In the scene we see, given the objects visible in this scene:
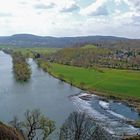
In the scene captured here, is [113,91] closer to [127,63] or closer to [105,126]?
[105,126]

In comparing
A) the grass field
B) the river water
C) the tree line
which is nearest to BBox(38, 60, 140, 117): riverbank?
the grass field

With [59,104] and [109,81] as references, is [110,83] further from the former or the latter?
[59,104]

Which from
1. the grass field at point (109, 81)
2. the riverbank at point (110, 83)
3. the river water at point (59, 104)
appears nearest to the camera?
the river water at point (59, 104)

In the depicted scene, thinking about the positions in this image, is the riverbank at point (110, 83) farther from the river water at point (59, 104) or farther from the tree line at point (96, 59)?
the tree line at point (96, 59)

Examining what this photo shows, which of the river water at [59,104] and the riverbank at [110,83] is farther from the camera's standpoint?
the riverbank at [110,83]

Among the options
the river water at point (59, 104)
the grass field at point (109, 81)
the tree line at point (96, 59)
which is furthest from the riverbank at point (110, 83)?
the tree line at point (96, 59)

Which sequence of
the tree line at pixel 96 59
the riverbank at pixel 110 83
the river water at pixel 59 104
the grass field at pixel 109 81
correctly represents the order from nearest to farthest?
the river water at pixel 59 104 < the riverbank at pixel 110 83 < the grass field at pixel 109 81 < the tree line at pixel 96 59

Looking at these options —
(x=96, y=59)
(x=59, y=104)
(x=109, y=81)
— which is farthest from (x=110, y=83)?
(x=96, y=59)
